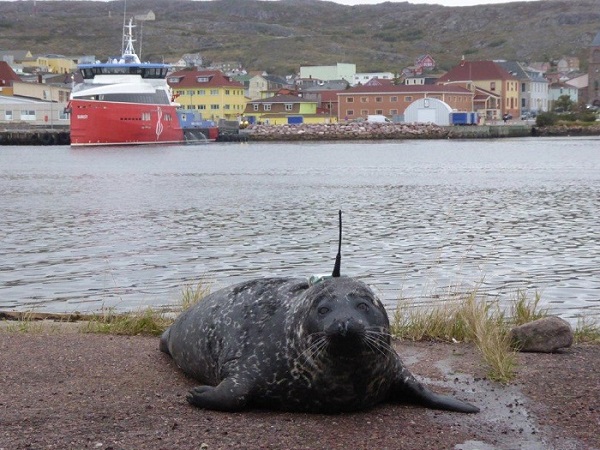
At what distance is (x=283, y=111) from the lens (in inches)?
4469

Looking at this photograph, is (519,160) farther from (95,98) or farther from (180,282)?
(180,282)

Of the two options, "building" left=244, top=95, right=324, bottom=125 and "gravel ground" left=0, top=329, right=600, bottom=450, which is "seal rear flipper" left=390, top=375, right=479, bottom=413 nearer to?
"gravel ground" left=0, top=329, right=600, bottom=450

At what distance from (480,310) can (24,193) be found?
2854cm

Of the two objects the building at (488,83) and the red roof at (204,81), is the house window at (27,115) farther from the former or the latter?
the building at (488,83)

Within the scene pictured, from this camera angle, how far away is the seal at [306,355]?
16.6 ft

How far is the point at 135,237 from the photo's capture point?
19.8m

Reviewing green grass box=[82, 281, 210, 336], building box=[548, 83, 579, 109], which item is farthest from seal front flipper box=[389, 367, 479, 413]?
building box=[548, 83, 579, 109]

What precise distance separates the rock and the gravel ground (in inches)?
11.6

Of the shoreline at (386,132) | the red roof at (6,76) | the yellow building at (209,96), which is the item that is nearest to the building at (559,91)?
the shoreline at (386,132)

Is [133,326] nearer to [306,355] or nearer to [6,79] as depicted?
[306,355]

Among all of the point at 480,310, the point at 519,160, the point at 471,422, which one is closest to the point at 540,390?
the point at 471,422

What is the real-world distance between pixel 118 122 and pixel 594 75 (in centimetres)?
7847

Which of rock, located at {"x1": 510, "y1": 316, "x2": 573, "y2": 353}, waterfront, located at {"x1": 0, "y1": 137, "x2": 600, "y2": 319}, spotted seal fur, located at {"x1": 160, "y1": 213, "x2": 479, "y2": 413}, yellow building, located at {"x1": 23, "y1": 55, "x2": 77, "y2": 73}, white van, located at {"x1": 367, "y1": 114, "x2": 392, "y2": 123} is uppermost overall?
yellow building, located at {"x1": 23, "y1": 55, "x2": 77, "y2": 73}

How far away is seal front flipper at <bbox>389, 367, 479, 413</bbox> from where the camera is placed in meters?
5.46
